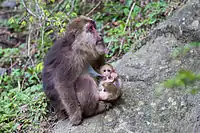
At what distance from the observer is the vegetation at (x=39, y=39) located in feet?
17.2

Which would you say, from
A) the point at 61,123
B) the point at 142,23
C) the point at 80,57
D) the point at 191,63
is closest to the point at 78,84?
the point at 80,57

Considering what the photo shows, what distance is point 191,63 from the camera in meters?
4.90

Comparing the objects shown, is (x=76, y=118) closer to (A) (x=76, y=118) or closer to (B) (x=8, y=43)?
(A) (x=76, y=118)

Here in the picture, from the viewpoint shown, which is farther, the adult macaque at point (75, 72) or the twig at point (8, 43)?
Answer: the twig at point (8, 43)

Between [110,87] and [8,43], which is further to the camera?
[8,43]

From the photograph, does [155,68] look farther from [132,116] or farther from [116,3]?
[116,3]

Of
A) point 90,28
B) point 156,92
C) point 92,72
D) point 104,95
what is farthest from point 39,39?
point 156,92

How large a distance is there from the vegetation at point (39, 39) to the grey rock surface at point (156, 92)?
0.55 meters

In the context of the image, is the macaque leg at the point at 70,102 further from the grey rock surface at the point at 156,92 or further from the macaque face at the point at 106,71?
the macaque face at the point at 106,71

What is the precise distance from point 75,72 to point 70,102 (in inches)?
14.5

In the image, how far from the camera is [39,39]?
7.68 metres

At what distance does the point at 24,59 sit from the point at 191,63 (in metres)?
3.93

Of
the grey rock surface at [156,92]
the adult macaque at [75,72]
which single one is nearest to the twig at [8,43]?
the grey rock surface at [156,92]

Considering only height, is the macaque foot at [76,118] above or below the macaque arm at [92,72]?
below
